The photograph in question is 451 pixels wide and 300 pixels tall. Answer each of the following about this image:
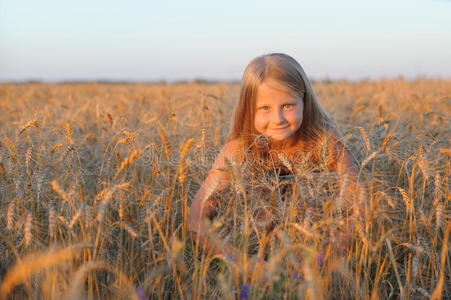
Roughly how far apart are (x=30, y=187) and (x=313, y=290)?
57.0 inches

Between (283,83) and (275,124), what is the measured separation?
0.24 metres

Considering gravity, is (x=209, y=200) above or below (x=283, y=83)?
below

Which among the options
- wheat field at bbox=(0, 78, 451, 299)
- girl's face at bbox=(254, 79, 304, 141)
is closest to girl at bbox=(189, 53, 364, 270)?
girl's face at bbox=(254, 79, 304, 141)

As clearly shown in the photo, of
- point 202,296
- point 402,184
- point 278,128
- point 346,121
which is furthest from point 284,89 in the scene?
point 346,121

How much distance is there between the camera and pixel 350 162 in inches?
70.6

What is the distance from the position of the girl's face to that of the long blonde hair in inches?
1.8

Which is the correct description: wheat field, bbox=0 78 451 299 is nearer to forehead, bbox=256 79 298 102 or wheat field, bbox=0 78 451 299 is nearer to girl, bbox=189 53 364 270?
girl, bbox=189 53 364 270

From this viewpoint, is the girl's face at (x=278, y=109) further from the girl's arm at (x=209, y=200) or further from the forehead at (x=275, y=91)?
the girl's arm at (x=209, y=200)

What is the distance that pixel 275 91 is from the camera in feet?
6.07

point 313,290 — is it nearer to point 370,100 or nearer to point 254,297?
point 254,297

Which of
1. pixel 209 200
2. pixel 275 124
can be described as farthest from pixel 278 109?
pixel 209 200

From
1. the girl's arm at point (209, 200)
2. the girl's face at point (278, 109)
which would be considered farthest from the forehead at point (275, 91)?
the girl's arm at point (209, 200)

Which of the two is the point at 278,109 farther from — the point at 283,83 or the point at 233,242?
the point at 233,242

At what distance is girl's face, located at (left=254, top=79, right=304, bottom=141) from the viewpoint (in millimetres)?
1837
